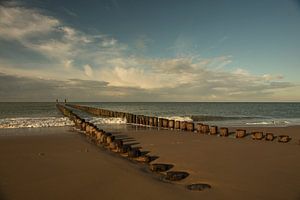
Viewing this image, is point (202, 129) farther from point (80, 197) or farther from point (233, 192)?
point (80, 197)

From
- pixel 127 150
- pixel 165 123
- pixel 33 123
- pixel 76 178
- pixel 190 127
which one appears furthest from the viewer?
pixel 33 123

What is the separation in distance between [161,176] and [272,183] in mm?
2610

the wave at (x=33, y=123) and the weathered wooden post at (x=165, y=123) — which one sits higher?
the weathered wooden post at (x=165, y=123)

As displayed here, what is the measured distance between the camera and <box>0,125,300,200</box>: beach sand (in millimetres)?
5957

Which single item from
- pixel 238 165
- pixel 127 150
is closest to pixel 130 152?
pixel 127 150

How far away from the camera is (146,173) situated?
7547 mm

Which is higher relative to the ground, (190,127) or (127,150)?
(190,127)

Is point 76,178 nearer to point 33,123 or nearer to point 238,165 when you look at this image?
point 238,165

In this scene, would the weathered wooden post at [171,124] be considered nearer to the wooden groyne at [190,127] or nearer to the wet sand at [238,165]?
the wooden groyne at [190,127]

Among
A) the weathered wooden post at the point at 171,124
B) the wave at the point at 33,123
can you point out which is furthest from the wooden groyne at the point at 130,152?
the wave at the point at 33,123

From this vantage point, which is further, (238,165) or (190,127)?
(190,127)

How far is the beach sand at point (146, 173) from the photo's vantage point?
5957mm

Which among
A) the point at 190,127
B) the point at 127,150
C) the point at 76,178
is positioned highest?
the point at 190,127

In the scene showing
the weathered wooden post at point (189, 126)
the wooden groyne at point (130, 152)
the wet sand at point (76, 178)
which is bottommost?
the wet sand at point (76, 178)
